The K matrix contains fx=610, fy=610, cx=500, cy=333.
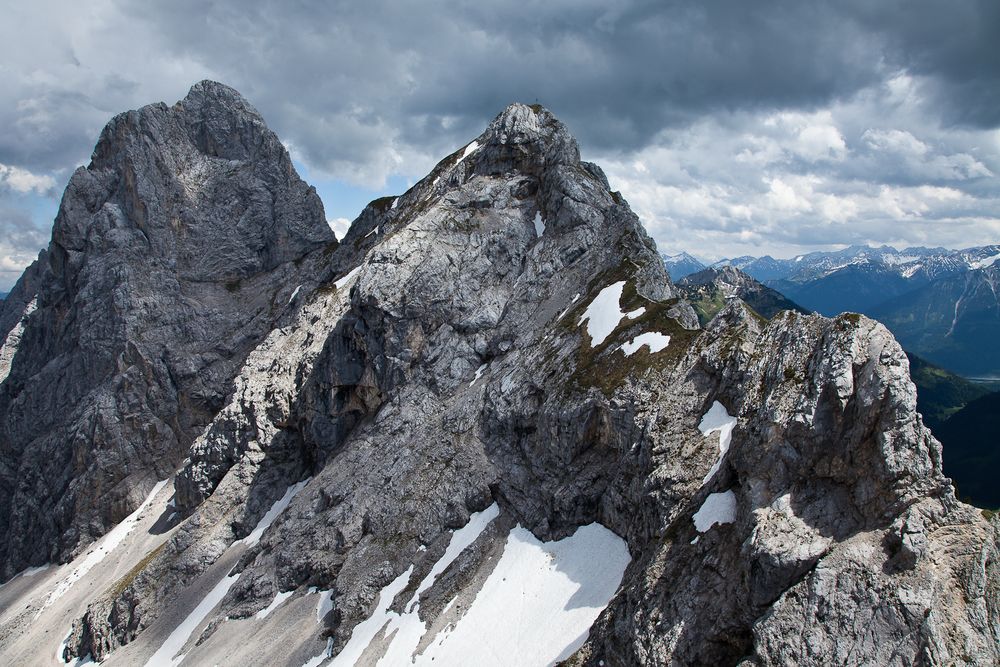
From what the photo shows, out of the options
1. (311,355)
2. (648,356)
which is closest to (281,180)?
(311,355)

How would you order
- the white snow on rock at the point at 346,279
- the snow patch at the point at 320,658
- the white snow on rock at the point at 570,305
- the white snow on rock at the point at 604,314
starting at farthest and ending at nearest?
1. the white snow on rock at the point at 346,279
2. the white snow on rock at the point at 570,305
3. the white snow on rock at the point at 604,314
4. the snow patch at the point at 320,658

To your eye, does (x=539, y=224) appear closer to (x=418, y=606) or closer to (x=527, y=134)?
(x=527, y=134)

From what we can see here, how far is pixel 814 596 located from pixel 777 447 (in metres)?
6.52

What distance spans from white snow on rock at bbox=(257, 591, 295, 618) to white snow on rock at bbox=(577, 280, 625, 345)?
34.3m

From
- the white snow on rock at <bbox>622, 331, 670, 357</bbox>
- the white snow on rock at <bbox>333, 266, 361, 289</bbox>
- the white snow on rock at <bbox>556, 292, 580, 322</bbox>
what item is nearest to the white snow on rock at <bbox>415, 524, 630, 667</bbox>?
the white snow on rock at <bbox>622, 331, 670, 357</bbox>

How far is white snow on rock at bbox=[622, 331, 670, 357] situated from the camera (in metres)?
42.7

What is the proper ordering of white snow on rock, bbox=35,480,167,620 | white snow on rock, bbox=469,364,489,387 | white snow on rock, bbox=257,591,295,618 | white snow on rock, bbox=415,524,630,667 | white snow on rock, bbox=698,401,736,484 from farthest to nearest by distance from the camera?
white snow on rock, bbox=35,480,167,620, white snow on rock, bbox=469,364,489,387, white snow on rock, bbox=257,591,295,618, white snow on rock, bbox=415,524,630,667, white snow on rock, bbox=698,401,736,484

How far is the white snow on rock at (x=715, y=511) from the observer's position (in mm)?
27516

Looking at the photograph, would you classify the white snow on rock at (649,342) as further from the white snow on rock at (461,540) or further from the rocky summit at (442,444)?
the white snow on rock at (461,540)

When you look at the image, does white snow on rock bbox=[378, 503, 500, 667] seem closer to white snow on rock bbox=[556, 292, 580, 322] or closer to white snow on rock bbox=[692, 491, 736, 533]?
white snow on rock bbox=[556, 292, 580, 322]

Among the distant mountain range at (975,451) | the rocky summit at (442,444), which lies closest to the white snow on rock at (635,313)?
the rocky summit at (442,444)

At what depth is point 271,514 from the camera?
67500 millimetres

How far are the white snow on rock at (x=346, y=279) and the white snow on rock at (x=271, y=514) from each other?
1003 inches

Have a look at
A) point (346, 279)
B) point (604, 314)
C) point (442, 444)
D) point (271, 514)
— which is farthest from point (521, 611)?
point (346, 279)
